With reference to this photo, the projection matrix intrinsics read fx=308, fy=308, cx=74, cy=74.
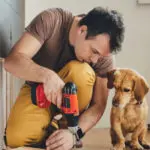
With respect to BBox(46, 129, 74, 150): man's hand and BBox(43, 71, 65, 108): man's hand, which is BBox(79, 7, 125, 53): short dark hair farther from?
BBox(46, 129, 74, 150): man's hand

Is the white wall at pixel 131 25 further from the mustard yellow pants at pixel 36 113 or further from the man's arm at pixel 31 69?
the man's arm at pixel 31 69

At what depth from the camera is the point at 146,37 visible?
2.21 meters

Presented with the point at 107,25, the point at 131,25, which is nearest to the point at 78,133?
the point at 107,25

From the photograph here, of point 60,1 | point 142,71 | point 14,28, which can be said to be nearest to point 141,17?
point 142,71

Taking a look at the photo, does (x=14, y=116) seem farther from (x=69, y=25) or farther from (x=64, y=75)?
(x=69, y=25)

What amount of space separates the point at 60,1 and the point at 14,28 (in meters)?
0.60

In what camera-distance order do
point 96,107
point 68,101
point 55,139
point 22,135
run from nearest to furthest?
point 68,101, point 55,139, point 22,135, point 96,107

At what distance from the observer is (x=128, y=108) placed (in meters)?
1.38

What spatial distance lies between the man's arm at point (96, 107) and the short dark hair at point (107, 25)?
24 cm

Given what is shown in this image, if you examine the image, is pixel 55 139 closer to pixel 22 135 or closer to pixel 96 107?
pixel 22 135

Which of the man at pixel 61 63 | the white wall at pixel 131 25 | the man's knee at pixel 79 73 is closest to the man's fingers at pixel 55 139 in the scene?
the man at pixel 61 63

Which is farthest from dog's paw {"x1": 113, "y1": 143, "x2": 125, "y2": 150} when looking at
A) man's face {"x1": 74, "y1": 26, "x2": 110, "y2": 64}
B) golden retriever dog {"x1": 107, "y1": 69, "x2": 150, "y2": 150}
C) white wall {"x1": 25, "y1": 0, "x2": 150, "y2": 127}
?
white wall {"x1": 25, "y1": 0, "x2": 150, "y2": 127}

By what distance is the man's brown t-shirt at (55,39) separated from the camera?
1244mm

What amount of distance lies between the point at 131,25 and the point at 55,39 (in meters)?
1.05
